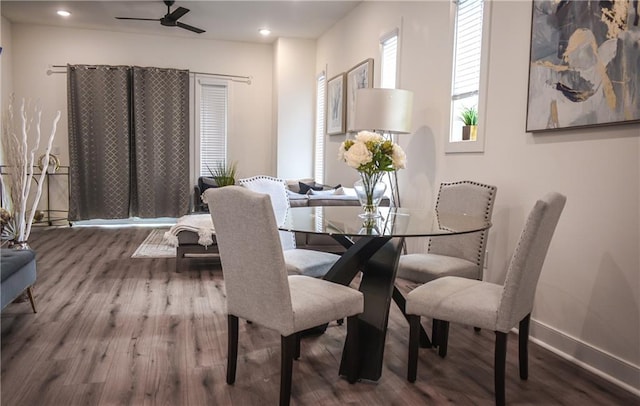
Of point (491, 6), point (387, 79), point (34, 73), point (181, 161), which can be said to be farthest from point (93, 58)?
point (491, 6)

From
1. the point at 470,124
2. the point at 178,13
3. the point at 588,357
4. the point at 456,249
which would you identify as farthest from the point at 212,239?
the point at 588,357

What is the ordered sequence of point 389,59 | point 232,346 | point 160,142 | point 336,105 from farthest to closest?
point 160,142
point 336,105
point 389,59
point 232,346

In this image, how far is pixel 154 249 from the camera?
5.30m

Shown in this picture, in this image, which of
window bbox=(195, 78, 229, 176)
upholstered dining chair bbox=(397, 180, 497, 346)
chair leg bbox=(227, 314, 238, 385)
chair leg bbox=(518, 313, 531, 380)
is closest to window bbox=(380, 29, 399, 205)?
upholstered dining chair bbox=(397, 180, 497, 346)

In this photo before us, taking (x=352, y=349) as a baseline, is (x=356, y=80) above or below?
above

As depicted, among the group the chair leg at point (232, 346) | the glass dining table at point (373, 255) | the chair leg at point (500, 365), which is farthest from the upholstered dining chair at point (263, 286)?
the chair leg at point (500, 365)

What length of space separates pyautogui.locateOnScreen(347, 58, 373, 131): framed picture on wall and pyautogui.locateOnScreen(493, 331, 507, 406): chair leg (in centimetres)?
352

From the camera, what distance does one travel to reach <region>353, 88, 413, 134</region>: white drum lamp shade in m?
3.67

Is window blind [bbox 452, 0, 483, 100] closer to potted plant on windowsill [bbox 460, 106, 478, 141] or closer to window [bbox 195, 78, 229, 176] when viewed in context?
potted plant on windowsill [bbox 460, 106, 478, 141]

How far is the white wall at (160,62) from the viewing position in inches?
265

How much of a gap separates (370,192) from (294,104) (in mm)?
4840

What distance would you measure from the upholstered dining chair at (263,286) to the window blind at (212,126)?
18.7ft

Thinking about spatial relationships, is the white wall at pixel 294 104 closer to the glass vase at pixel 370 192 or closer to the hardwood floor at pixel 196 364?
the hardwood floor at pixel 196 364

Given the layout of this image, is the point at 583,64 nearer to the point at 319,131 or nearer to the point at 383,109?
the point at 383,109
